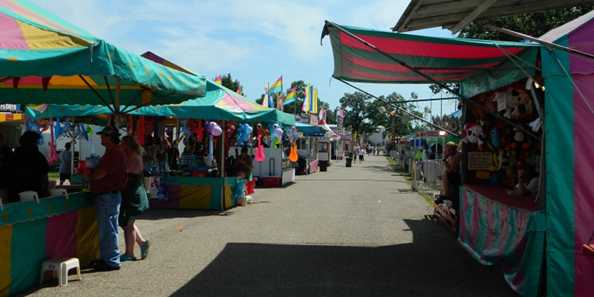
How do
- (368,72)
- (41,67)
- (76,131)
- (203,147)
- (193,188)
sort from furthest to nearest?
(76,131)
(203,147)
(193,188)
(368,72)
(41,67)

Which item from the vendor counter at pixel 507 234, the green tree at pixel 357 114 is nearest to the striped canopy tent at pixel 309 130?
the vendor counter at pixel 507 234

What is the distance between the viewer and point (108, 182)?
634 cm

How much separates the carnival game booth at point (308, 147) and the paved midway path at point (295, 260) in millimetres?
15887

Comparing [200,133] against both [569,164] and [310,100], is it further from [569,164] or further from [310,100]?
[310,100]

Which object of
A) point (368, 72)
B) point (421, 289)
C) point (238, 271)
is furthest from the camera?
point (368, 72)

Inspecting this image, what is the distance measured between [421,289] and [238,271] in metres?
2.17

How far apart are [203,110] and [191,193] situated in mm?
2068

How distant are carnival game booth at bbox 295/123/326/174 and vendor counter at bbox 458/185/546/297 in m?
18.8

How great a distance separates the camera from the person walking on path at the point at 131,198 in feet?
22.4

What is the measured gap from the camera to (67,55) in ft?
15.8

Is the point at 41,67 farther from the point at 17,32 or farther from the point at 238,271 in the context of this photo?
the point at 238,271

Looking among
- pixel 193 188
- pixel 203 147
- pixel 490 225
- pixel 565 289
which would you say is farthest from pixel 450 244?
pixel 203 147

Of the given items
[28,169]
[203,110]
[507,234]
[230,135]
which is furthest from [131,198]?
[230,135]

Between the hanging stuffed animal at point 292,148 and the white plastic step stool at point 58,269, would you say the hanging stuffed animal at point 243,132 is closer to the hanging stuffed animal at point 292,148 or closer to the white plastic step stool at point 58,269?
the hanging stuffed animal at point 292,148
